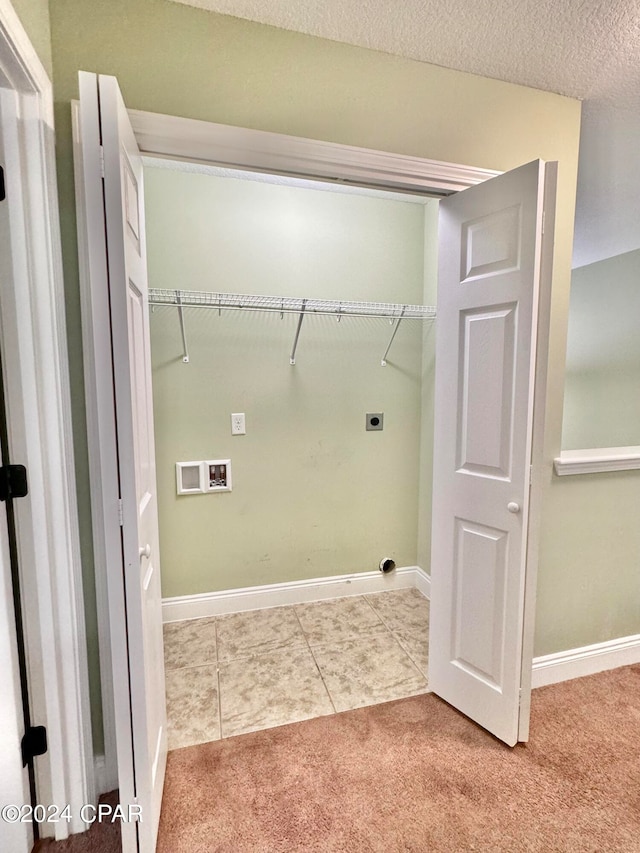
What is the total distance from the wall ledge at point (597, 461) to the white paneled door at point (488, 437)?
0.47 m

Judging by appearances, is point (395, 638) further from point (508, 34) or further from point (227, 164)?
point (508, 34)

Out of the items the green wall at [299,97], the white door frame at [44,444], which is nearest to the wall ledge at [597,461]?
the green wall at [299,97]

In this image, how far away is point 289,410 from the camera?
246 cm

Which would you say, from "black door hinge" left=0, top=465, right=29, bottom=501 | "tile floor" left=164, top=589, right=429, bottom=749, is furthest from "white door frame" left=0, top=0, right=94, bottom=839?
"tile floor" left=164, top=589, right=429, bottom=749

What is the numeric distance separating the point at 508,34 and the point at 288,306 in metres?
1.42

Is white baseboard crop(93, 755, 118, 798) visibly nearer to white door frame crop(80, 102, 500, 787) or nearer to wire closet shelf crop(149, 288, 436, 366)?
white door frame crop(80, 102, 500, 787)

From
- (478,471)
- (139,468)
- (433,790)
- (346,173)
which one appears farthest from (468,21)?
(433,790)

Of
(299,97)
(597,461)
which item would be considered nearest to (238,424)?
(299,97)

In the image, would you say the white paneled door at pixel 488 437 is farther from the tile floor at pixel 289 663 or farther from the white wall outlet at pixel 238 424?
the white wall outlet at pixel 238 424

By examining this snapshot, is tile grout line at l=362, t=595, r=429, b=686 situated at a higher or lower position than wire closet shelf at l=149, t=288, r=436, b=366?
lower

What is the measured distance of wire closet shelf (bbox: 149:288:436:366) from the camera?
6.82 feet

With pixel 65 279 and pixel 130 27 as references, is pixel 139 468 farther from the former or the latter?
pixel 130 27

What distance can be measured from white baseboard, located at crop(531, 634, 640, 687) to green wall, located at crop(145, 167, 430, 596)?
1043mm

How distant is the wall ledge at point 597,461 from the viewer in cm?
174
